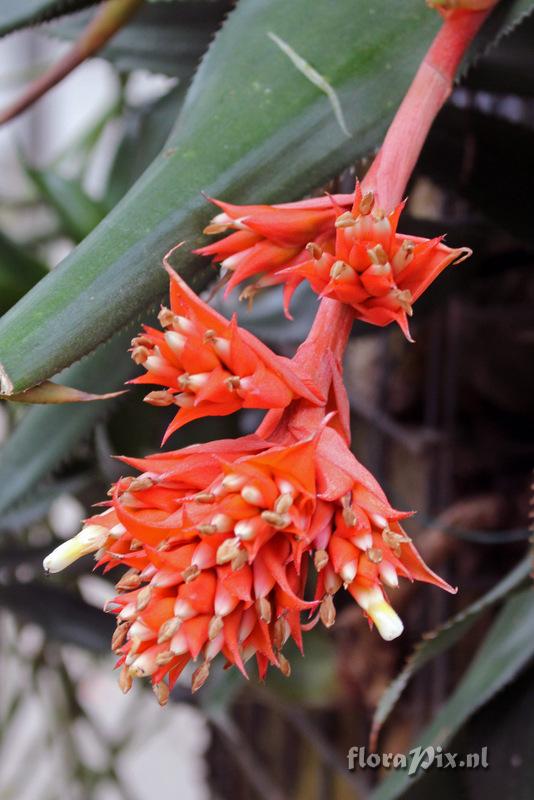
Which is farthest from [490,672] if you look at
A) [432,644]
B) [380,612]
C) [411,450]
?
[411,450]

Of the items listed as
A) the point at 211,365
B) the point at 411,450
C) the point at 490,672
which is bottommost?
the point at 411,450

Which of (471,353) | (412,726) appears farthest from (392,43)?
(412,726)

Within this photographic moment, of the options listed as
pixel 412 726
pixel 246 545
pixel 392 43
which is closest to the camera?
pixel 246 545

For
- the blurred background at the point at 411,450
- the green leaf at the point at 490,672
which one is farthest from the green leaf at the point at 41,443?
the green leaf at the point at 490,672

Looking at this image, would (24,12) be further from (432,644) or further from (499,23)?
(432,644)

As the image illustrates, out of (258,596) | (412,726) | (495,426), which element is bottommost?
(412,726)

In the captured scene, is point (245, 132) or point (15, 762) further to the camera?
point (15, 762)

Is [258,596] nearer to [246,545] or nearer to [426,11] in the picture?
[246,545]

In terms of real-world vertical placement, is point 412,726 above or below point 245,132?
below
